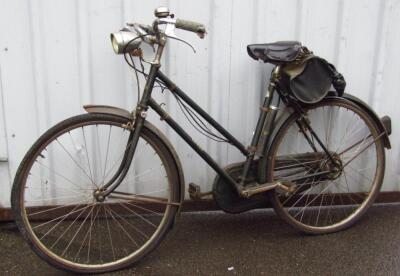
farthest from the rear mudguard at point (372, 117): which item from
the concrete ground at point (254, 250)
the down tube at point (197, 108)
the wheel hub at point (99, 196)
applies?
the wheel hub at point (99, 196)

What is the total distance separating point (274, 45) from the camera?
2992 mm

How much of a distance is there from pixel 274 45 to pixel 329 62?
0.60 metres

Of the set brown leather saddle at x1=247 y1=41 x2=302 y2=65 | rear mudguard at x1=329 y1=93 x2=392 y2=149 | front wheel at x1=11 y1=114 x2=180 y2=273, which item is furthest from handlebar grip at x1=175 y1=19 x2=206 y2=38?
rear mudguard at x1=329 y1=93 x2=392 y2=149

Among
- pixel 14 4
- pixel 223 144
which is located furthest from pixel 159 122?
pixel 14 4

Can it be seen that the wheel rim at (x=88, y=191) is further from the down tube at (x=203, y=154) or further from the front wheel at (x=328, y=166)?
the front wheel at (x=328, y=166)

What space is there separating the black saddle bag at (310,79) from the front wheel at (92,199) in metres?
1.09

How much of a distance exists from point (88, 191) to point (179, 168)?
2.82 feet

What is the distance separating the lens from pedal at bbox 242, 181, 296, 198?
10.3 ft

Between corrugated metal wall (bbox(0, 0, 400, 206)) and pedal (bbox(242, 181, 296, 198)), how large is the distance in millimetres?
407

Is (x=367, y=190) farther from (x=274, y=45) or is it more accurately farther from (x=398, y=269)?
(x=274, y=45)

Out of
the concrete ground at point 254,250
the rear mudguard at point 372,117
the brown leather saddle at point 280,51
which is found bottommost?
the concrete ground at point 254,250

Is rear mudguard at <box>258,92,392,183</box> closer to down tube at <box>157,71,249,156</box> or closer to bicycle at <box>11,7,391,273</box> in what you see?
bicycle at <box>11,7,391,273</box>

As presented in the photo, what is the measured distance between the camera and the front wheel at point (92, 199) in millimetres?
3137

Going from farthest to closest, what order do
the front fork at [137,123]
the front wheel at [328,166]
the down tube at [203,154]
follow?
the front wheel at [328,166] → the down tube at [203,154] → the front fork at [137,123]
